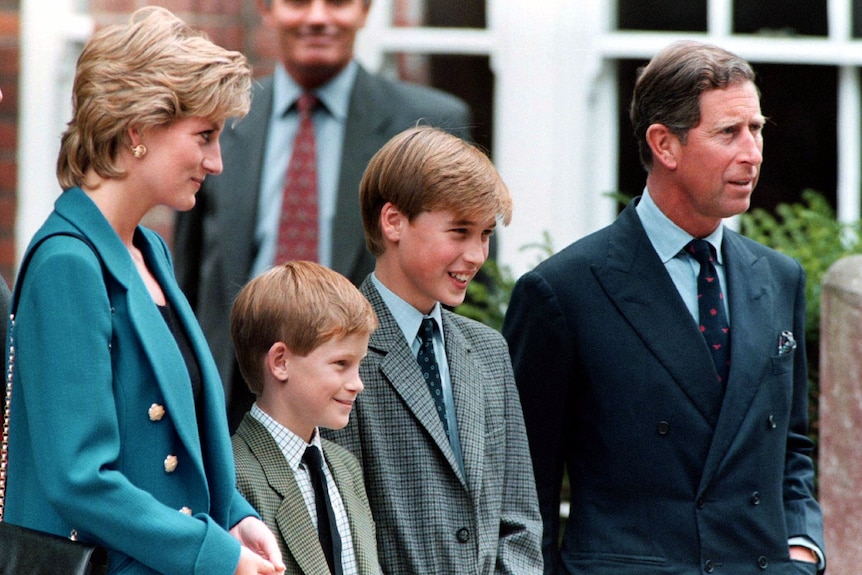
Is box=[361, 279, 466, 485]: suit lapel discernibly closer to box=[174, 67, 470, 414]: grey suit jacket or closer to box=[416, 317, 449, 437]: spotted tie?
box=[416, 317, 449, 437]: spotted tie

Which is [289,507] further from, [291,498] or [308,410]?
[308,410]

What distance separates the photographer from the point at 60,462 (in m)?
2.45

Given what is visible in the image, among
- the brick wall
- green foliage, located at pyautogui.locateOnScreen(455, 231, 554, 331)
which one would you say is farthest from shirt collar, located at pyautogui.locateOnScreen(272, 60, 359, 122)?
the brick wall

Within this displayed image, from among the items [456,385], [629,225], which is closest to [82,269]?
[456,385]

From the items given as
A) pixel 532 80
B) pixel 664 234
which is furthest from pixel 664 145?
pixel 532 80

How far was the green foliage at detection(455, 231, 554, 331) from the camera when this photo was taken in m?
5.06

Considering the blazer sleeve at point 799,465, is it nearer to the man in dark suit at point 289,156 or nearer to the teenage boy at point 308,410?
the teenage boy at point 308,410

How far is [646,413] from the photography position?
3402mm

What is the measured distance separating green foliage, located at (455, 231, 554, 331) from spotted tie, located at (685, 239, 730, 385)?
1.50 m

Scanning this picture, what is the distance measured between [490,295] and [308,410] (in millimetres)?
2207

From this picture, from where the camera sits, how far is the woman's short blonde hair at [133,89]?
2619 millimetres

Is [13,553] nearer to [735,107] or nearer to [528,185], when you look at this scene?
[735,107]

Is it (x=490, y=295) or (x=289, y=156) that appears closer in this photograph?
(x=289, y=156)

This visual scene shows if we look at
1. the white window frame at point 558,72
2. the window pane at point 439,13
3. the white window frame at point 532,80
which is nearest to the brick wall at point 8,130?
the white window frame at point 532,80
